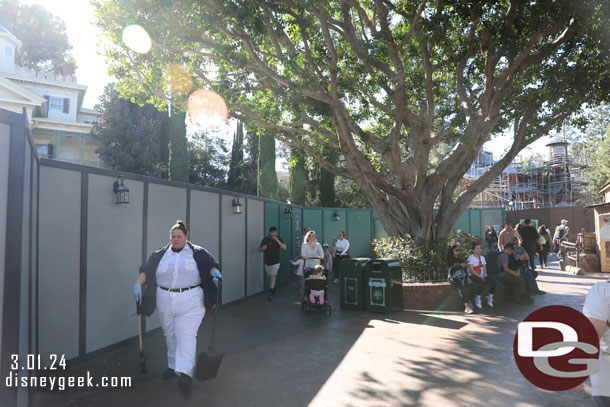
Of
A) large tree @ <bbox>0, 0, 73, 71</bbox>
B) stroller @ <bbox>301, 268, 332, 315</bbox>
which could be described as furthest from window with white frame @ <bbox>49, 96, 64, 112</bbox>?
stroller @ <bbox>301, 268, 332, 315</bbox>

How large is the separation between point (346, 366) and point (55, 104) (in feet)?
124

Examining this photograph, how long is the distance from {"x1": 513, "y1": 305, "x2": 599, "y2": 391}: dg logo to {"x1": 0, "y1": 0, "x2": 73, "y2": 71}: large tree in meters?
55.9

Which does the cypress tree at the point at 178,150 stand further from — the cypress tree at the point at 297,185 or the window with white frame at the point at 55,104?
the window with white frame at the point at 55,104

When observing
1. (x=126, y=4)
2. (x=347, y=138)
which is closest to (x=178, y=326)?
(x=347, y=138)

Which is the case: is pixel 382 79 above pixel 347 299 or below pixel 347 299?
above

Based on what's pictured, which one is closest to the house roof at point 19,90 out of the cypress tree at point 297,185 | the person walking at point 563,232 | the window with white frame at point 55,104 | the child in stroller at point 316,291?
the window with white frame at point 55,104

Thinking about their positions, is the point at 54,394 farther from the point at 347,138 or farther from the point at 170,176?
the point at 170,176

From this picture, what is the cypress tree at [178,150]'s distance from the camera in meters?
28.0

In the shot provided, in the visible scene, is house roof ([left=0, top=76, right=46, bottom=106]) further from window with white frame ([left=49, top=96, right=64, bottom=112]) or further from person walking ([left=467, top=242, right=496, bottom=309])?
person walking ([left=467, top=242, right=496, bottom=309])

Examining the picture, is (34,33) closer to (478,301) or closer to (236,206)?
(236,206)

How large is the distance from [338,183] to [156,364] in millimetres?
26736

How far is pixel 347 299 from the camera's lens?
923cm

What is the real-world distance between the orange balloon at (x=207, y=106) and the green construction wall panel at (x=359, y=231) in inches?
325

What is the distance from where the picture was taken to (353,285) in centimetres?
919
